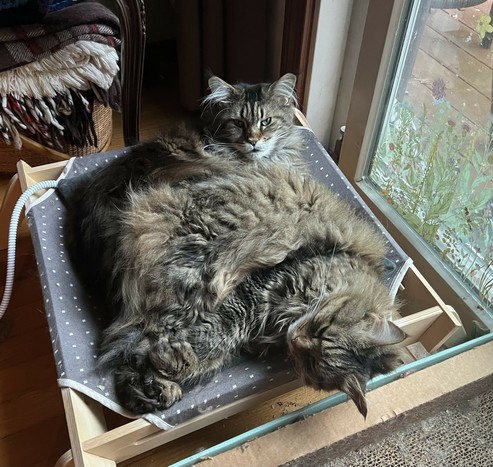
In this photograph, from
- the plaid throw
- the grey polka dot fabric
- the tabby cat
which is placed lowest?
the grey polka dot fabric

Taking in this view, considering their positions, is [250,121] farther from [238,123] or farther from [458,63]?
[458,63]

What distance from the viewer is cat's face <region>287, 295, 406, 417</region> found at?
1077mm

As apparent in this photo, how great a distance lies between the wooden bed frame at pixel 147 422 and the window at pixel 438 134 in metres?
0.21

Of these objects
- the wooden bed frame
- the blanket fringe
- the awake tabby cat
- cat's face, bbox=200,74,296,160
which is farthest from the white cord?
cat's face, bbox=200,74,296,160

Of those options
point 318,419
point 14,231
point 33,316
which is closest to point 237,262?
point 318,419

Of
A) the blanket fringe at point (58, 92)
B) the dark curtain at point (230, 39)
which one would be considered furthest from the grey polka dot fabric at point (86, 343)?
the dark curtain at point (230, 39)

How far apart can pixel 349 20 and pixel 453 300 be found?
3.14 ft

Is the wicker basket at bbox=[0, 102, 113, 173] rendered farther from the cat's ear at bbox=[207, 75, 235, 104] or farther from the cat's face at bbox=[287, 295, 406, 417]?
the cat's face at bbox=[287, 295, 406, 417]

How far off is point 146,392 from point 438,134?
1038mm

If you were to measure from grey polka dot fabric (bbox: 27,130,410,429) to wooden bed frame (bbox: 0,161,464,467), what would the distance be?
3cm

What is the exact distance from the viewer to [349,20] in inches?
70.1

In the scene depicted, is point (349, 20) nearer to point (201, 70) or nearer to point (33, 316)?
point (201, 70)

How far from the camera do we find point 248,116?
4.94 ft

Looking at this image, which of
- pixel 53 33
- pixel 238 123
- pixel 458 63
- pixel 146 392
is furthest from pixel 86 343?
pixel 458 63
